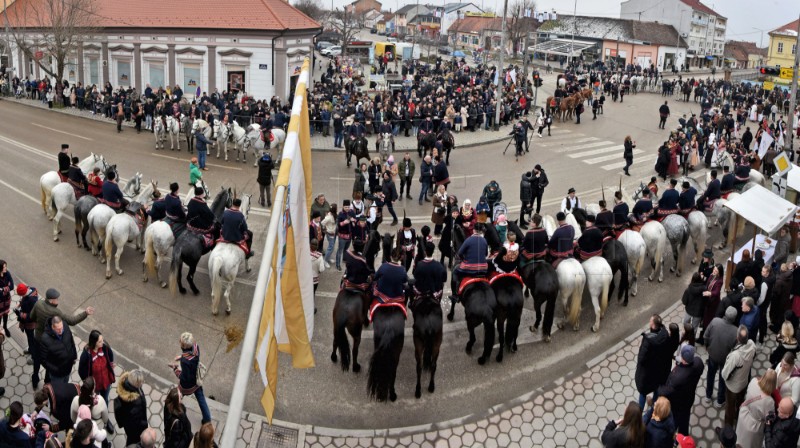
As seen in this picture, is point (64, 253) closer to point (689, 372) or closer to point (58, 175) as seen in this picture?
point (58, 175)

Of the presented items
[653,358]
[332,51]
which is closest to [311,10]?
[332,51]

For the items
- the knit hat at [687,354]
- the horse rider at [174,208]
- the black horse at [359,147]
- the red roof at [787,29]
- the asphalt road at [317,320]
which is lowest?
the asphalt road at [317,320]

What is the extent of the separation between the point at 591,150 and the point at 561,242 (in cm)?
1744

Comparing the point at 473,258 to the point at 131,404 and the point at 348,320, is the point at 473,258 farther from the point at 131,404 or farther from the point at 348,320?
the point at 131,404

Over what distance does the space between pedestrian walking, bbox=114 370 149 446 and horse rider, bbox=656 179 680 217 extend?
11.6 metres

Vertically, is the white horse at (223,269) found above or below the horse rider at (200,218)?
below

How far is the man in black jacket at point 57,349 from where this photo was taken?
8.99 metres

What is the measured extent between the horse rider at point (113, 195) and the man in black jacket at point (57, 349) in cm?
576

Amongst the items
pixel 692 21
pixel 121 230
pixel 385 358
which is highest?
pixel 692 21

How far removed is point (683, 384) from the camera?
888 centimetres

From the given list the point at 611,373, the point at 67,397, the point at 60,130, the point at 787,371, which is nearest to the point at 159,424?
the point at 67,397

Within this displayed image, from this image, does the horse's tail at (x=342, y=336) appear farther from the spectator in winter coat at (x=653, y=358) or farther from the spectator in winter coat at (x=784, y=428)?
the spectator in winter coat at (x=784, y=428)

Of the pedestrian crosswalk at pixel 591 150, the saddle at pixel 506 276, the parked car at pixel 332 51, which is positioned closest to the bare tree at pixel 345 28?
the parked car at pixel 332 51

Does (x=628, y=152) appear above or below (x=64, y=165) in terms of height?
above
